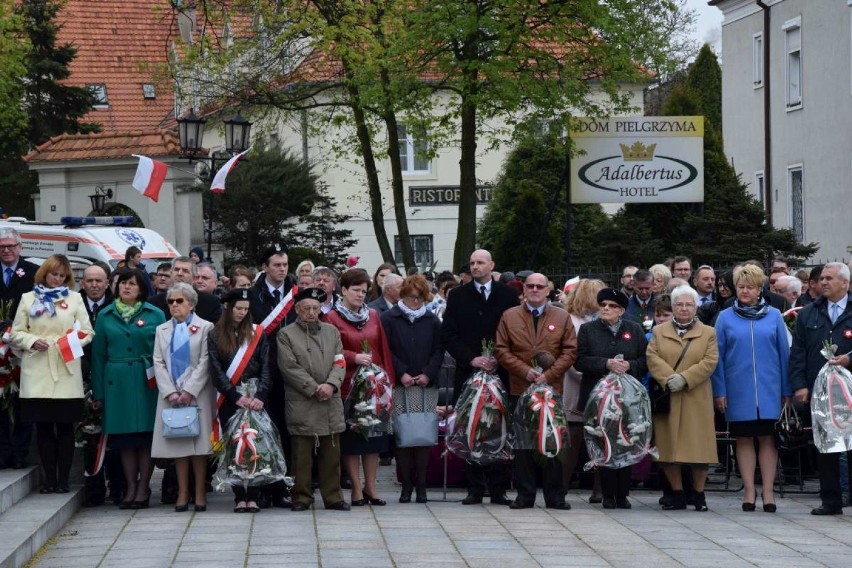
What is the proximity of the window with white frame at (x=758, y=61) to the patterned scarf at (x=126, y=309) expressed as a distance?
28.7 metres

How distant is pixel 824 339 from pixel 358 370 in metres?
3.65

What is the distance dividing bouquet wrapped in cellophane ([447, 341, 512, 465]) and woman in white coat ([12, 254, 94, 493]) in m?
2.94

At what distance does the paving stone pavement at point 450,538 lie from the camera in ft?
31.3

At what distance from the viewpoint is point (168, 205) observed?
1218 inches

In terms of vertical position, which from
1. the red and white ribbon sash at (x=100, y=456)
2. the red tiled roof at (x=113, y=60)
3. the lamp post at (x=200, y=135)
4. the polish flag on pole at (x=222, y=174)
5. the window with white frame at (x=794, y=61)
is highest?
the red tiled roof at (x=113, y=60)

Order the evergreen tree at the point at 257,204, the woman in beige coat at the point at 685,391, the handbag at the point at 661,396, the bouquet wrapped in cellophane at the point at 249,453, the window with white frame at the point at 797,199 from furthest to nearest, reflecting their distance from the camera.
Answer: the window with white frame at the point at 797,199
the evergreen tree at the point at 257,204
the handbag at the point at 661,396
the woman in beige coat at the point at 685,391
the bouquet wrapped in cellophane at the point at 249,453

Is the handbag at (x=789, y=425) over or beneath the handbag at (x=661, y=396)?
beneath

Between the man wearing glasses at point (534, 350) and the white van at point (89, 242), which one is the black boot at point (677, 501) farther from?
the white van at point (89, 242)

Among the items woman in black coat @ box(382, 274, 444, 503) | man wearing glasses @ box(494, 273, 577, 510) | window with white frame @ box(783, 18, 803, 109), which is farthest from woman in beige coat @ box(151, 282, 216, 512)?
window with white frame @ box(783, 18, 803, 109)

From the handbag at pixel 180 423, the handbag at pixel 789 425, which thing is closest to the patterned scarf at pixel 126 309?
the handbag at pixel 180 423

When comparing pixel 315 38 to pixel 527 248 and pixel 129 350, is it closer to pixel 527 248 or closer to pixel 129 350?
pixel 527 248

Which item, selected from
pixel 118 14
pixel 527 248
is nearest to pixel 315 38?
pixel 527 248

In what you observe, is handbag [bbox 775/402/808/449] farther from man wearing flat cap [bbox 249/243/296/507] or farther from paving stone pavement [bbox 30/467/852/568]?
man wearing flat cap [bbox 249/243/296/507]

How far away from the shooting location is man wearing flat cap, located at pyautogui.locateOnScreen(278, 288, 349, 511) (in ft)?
38.1
